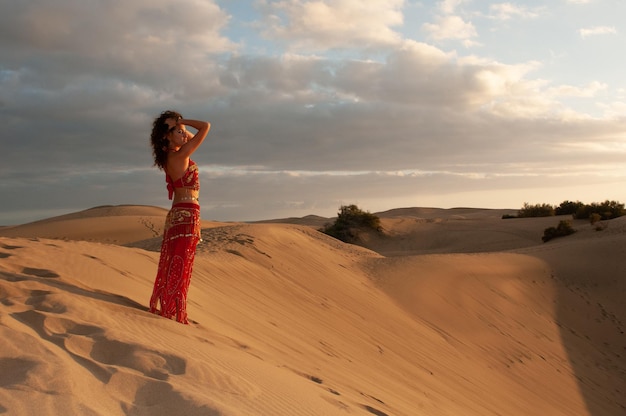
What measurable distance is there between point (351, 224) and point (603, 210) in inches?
507

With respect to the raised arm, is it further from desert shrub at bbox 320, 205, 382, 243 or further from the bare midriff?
desert shrub at bbox 320, 205, 382, 243

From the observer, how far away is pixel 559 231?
25.5 meters

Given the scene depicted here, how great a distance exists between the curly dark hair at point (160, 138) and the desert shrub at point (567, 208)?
32.2 m

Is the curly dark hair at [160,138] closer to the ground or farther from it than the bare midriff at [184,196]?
farther from it

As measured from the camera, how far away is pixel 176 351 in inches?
159

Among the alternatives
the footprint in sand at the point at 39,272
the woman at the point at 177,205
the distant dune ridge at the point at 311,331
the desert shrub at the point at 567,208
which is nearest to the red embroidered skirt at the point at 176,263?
the woman at the point at 177,205

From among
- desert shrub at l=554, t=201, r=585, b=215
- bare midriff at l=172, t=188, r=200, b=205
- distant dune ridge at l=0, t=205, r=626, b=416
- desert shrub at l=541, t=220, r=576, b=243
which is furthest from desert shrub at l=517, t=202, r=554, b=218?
bare midriff at l=172, t=188, r=200, b=205

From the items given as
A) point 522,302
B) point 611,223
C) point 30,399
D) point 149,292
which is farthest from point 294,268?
point 611,223

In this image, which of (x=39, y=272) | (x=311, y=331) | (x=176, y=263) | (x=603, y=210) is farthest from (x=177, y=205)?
(x=603, y=210)

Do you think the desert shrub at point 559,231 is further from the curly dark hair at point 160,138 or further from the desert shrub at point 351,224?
the curly dark hair at point 160,138

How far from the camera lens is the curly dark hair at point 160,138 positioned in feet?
18.5

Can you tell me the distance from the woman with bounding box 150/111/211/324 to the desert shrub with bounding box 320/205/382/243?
22253 mm

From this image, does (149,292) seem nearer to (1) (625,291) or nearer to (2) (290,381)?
(2) (290,381)

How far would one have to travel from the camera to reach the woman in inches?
218
